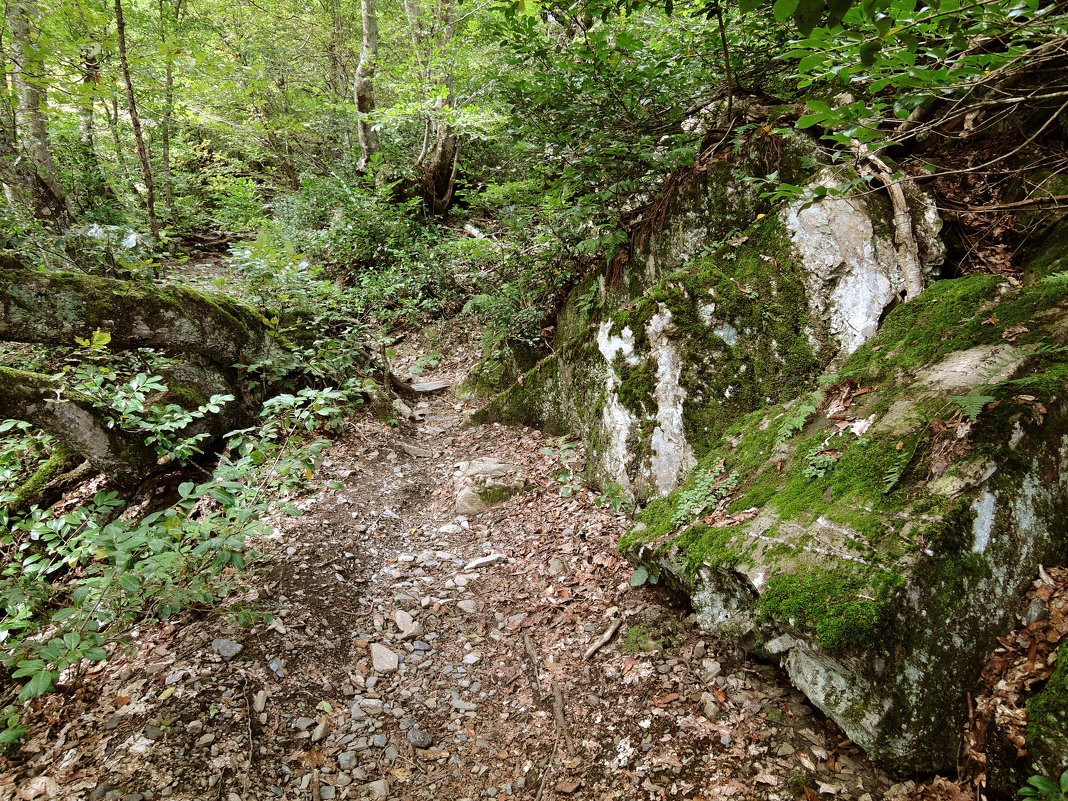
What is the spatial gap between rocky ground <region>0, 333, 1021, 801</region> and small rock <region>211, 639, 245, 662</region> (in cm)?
2

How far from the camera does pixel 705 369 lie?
5.20 meters

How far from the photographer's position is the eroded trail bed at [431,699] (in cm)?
276

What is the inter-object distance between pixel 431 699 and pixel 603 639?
4.86 feet

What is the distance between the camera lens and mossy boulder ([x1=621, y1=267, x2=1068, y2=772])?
2.46 meters

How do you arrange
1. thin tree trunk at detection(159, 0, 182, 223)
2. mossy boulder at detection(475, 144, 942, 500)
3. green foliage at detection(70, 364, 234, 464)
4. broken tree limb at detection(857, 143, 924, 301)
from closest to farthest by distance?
green foliage at detection(70, 364, 234, 464)
broken tree limb at detection(857, 143, 924, 301)
mossy boulder at detection(475, 144, 942, 500)
thin tree trunk at detection(159, 0, 182, 223)

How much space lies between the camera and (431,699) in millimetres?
3688

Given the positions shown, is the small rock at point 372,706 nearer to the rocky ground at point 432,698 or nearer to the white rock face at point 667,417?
the rocky ground at point 432,698

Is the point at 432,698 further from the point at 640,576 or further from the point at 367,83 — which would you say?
the point at 367,83

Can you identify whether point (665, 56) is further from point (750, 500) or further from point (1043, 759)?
point (1043, 759)

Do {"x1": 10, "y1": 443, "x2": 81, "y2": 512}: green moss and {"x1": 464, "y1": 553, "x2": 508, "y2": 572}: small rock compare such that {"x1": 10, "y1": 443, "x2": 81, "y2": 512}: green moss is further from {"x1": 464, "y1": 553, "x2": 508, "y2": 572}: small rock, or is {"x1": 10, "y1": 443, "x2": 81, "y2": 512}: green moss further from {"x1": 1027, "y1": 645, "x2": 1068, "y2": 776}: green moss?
{"x1": 1027, "y1": 645, "x2": 1068, "y2": 776}: green moss

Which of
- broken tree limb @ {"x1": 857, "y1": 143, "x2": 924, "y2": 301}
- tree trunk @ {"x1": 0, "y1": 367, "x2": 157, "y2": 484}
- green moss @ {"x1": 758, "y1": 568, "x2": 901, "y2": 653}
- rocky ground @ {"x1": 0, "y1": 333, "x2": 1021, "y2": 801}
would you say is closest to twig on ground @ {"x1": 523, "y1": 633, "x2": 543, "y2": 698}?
rocky ground @ {"x1": 0, "y1": 333, "x2": 1021, "y2": 801}

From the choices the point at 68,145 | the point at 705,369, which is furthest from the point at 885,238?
the point at 68,145

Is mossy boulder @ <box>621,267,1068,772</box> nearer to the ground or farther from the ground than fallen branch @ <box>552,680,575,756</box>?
farther from the ground

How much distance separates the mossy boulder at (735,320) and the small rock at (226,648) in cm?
397
